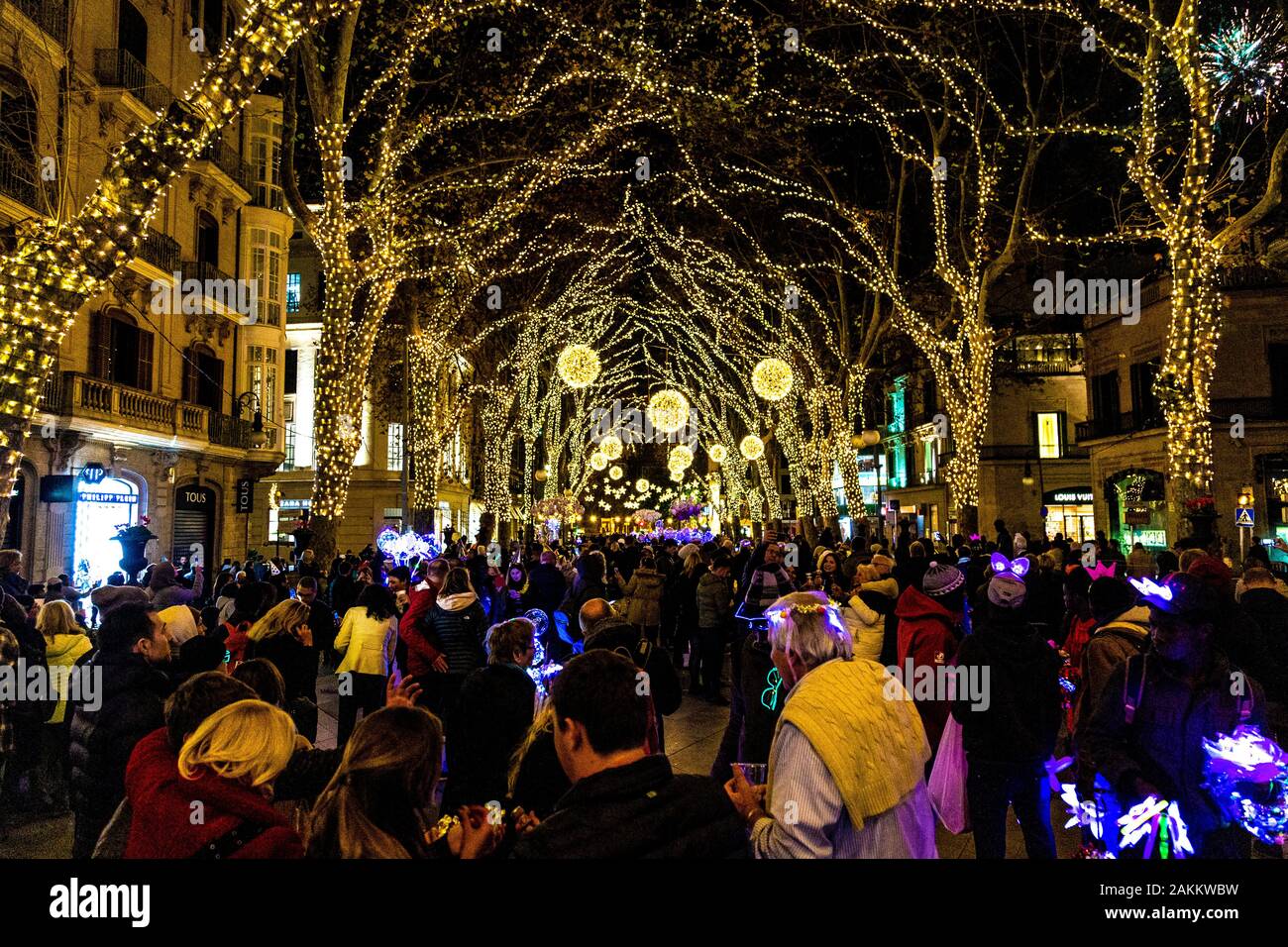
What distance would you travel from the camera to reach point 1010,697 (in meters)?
4.56

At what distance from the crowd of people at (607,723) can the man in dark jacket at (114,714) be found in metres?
0.01

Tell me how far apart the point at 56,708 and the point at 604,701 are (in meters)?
6.51

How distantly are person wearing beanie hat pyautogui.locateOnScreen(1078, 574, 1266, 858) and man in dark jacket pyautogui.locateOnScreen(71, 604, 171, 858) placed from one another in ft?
14.6

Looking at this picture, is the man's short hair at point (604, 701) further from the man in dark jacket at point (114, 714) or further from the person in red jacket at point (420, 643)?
the person in red jacket at point (420, 643)

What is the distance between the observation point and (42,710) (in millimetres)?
6629

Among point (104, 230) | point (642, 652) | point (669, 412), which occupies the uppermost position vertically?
point (669, 412)

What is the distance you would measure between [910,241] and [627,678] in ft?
81.7

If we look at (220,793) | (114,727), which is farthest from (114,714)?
(220,793)

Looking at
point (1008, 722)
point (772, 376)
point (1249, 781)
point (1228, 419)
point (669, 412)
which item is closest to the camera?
point (1249, 781)

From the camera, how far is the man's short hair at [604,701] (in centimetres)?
227

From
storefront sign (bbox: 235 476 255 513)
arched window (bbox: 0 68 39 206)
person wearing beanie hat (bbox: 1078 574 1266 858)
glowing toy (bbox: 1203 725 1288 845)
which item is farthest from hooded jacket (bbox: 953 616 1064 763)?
storefront sign (bbox: 235 476 255 513)

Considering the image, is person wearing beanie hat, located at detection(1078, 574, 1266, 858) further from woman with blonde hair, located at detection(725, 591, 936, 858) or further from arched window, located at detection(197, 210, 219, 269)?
arched window, located at detection(197, 210, 219, 269)

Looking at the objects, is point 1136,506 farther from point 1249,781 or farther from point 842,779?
point 842,779
